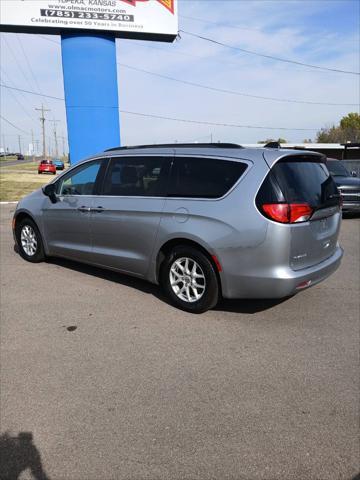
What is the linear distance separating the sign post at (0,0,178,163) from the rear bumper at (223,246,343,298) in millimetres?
12010

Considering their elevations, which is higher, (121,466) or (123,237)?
(123,237)

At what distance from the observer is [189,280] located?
450 cm

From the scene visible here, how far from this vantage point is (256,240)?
3918 millimetres

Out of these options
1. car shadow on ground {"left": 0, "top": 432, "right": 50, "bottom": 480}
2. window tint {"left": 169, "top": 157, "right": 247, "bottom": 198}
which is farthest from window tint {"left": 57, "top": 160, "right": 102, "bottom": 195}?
car shadow on ground {"left": 0, "top": 432, "right": 50, "bottom": 480}

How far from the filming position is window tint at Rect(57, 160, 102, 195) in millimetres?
5496

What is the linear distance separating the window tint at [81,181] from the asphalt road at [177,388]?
1445 millimetres

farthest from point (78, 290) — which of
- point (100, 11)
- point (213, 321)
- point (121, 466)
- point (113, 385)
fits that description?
point (100, 11)

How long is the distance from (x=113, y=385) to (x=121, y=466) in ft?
2.75

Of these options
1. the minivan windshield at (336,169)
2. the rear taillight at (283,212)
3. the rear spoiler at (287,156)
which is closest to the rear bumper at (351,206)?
the minivan windshield at (336,169)

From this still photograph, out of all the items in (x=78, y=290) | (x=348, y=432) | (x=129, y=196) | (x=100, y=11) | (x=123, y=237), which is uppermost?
(x=100, y=11)

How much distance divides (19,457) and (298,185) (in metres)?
3.23

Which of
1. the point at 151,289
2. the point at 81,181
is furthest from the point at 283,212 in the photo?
the point at 81,181

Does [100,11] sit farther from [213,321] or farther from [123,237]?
[213,321]

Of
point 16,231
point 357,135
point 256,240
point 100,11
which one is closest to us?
point 256,240
